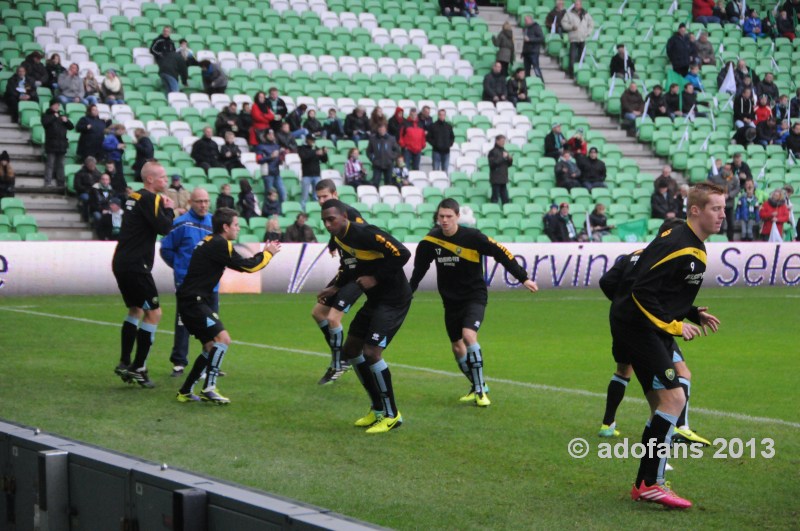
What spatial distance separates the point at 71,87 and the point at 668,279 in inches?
846

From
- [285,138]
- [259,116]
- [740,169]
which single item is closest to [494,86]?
[740,169]

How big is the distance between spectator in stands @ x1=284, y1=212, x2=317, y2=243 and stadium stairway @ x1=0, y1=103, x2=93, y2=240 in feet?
13.7

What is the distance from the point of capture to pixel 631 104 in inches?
1309

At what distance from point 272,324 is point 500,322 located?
371 cm

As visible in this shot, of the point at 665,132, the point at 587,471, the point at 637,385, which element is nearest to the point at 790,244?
the point at 665,132

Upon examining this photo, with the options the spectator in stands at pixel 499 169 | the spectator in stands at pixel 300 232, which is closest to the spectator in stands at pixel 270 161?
the spectator in stands at pixel 300 232

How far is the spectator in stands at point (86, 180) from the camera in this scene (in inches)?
944

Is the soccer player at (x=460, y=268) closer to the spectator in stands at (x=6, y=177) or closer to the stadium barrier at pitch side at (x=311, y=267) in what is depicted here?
the stadium barrier at pitch side at (x=311, y=267)

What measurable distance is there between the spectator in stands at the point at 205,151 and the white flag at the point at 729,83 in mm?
16745

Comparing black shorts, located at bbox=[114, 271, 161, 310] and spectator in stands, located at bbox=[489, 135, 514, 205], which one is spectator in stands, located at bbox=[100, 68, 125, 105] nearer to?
spectator in stands, located at bbox=[489, 135, 514, 205]

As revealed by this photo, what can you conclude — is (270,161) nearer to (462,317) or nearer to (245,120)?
(245,120)

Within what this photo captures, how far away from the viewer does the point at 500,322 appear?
18.8 metres

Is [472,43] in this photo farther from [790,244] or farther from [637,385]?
[637,385]

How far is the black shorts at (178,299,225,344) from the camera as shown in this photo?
10867 mm
